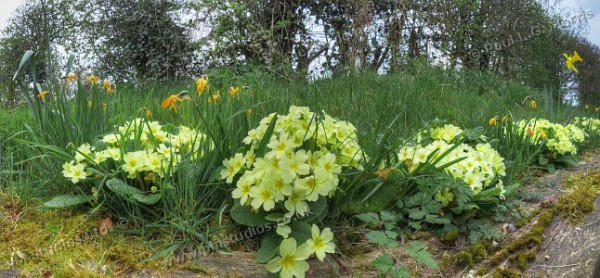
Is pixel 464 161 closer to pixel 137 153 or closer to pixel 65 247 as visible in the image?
pixel 137 153

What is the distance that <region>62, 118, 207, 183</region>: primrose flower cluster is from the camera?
79.7 inches

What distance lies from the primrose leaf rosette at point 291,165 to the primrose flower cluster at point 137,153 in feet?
0.83

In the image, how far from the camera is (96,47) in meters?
8.06

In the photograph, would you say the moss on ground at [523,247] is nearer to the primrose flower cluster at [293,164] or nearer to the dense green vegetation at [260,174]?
the dense green vegetation at [260,174]

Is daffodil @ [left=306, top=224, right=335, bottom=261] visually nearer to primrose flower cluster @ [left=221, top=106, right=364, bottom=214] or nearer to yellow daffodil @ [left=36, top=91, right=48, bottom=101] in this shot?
primrose flower cluster @ [left=221, top=106, right=364, bottom=214]

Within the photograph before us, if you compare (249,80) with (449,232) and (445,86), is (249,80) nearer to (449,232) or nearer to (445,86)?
(445,86)

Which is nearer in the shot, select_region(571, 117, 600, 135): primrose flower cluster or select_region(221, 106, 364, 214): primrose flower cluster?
select_region(221, 106, 364, 214): primrose flower cluster

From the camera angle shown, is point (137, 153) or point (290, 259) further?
point (137, 153)

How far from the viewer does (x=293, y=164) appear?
1797 millimetres

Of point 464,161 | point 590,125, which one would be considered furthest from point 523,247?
point 590,125

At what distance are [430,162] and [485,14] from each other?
7.34m

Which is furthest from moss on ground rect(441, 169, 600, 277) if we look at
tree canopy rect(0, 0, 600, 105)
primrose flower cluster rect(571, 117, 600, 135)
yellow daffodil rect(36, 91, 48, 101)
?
tree canopy rect(0, 0, 600, 105)

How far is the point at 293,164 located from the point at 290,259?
32 cm

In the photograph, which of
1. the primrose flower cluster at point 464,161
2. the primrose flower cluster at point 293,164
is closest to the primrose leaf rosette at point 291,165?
the primrose flower cluster at point 293,164
